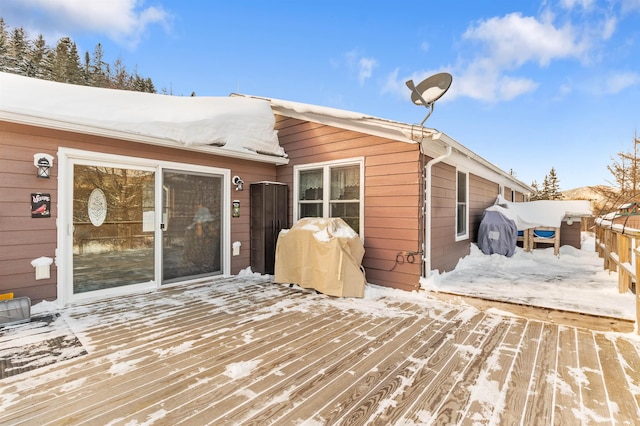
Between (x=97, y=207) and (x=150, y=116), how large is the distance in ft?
4.99

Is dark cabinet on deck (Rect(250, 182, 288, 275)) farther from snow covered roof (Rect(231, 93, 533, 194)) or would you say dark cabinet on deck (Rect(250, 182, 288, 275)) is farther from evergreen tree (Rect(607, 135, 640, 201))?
evergreen tree (Rect(607, 135, 640, 201))

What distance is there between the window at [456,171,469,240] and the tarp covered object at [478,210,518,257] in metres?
0.53

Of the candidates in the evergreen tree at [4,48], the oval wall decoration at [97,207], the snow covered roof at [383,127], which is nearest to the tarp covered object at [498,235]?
the snow covered roof at [383,127]

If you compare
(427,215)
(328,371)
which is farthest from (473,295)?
(328,371)

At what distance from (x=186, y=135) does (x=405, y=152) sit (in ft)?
11.0

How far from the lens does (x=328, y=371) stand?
2201mm

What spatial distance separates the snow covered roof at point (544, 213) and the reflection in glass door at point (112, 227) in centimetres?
724

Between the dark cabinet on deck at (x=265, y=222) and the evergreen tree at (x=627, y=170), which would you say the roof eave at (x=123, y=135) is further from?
the evergreen tree at (x=627, y=170)

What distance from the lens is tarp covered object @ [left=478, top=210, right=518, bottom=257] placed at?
21.5 feet

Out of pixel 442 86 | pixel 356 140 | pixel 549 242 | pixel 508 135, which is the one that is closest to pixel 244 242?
pixel 356 140

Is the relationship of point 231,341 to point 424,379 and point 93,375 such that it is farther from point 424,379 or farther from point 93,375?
point 424,379

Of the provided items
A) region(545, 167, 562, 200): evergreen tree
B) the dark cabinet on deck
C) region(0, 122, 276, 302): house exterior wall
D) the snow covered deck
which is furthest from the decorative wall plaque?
region(545, 167, 562, 200): evergreen tree

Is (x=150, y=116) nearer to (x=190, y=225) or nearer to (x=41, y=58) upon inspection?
(x=190, y=225)

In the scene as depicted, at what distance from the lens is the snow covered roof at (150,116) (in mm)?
3520
